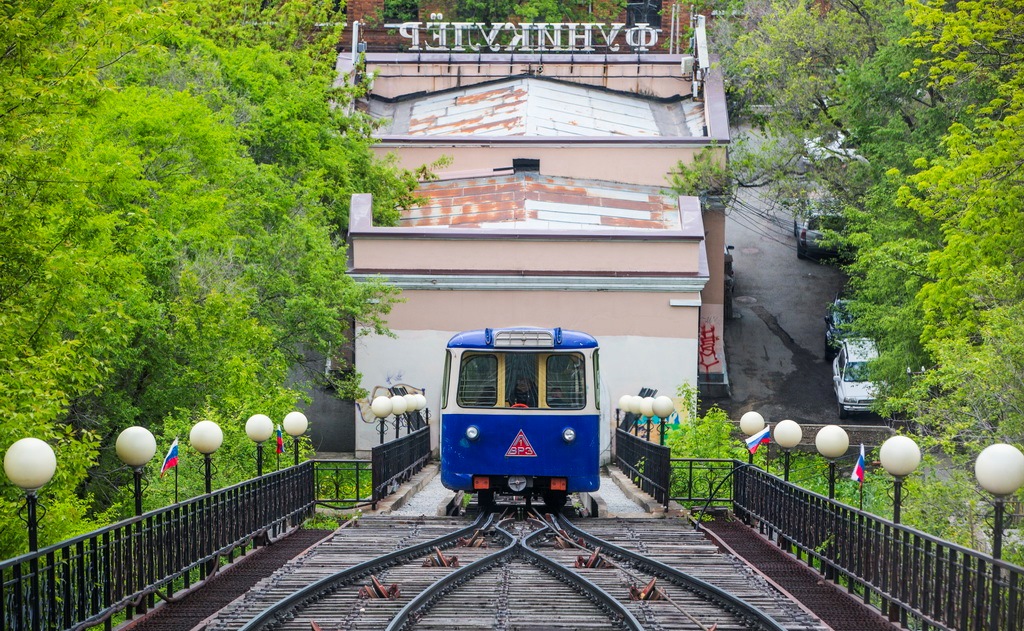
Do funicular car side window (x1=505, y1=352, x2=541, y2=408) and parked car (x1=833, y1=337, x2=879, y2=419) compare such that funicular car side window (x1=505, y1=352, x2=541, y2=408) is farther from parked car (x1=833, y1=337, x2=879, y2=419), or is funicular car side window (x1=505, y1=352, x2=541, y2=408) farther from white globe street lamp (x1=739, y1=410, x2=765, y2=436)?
parked car (x1=833, y1=337, x2=879, y2=419)

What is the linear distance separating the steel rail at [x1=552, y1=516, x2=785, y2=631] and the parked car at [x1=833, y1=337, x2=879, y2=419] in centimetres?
2419

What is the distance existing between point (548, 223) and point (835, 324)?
12617 millimetres

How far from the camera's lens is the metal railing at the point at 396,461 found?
2205 cm

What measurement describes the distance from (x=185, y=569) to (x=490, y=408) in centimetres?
777

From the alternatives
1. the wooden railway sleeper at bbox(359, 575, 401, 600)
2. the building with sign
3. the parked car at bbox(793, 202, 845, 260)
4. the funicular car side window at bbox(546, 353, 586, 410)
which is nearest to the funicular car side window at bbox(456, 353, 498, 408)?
the funicular car side window at bbox(546, 353, 586, 410)

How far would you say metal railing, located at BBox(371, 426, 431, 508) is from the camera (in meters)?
22.0

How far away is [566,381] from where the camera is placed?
782 inches

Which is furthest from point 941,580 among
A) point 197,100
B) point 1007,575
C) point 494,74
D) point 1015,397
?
point 494,74

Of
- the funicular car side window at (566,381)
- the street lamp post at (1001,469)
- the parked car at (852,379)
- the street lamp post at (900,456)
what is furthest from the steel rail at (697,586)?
the parked car at (852,379)

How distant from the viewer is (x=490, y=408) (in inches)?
784

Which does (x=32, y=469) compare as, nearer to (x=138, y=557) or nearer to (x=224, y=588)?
(x=138, y=557)

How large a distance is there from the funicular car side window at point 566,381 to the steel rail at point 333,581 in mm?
2923

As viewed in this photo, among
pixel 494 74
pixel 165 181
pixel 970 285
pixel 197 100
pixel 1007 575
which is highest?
pixel 494 74

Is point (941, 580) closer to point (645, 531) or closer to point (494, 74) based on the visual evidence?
point (645, 531)
